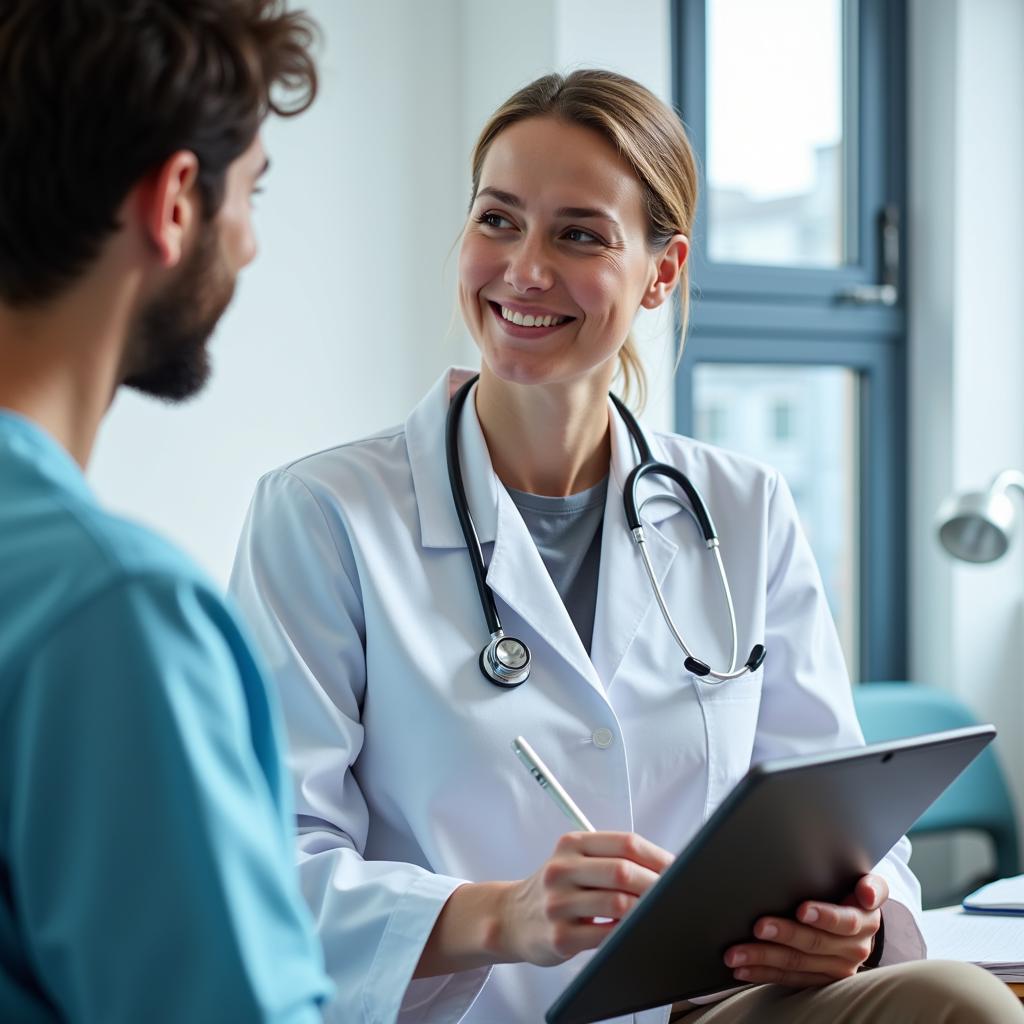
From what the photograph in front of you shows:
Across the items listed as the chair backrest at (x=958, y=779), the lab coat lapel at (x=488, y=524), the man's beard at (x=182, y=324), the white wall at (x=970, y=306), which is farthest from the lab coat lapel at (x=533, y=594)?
the white wall at (x=970, y=306)

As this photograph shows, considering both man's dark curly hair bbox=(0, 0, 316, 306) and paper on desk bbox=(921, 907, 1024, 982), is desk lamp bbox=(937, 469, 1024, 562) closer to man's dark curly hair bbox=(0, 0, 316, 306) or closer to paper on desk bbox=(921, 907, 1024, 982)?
paper on desk bbox=(921, 907, 1024, 982)

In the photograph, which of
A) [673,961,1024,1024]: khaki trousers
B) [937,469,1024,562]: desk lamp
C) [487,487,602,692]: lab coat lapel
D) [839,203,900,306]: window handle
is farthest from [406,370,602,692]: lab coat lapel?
[839,203,900,306]: window handle

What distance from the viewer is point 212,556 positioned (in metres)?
2.32

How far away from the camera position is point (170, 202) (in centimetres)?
78

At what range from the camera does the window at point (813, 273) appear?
279 centimetres

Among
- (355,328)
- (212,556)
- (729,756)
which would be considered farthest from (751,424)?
(729,756)

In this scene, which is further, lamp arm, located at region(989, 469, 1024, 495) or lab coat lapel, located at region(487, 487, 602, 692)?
lamp arm, located at region(989, 469, 1024, 495)

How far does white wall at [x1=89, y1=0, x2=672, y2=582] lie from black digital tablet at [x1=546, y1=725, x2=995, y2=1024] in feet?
4.45

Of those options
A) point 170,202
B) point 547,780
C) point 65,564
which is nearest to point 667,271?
point 547,780

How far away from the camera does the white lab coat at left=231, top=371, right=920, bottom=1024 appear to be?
128 centimetres

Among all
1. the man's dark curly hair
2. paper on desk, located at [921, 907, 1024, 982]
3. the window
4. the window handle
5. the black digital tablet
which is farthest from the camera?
the window handle

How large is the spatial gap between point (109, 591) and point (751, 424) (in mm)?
2412

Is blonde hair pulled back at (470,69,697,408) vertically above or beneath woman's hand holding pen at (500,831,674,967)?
above

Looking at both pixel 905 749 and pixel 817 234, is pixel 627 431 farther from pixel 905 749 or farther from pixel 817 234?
pixel 817 234
